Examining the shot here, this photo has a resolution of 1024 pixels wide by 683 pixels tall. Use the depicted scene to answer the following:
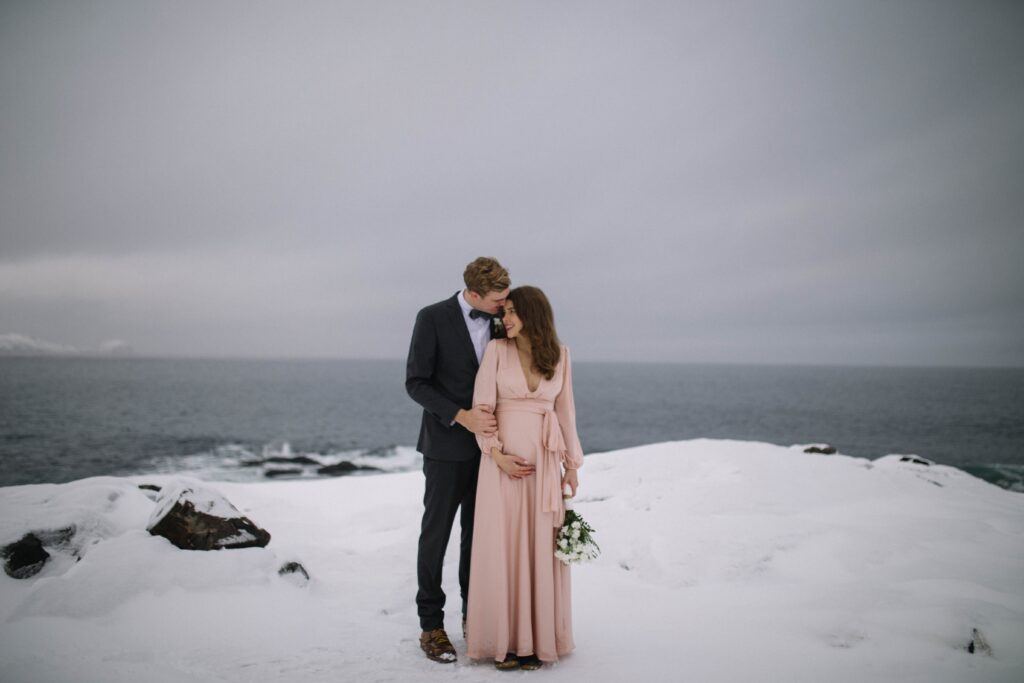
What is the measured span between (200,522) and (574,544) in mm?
3592

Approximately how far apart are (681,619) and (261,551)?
371 cm

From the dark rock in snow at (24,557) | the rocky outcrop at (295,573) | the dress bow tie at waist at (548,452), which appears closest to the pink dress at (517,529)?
the dress bow tie at waist at (548,452)

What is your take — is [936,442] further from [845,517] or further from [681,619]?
[681,619]

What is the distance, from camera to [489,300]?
3.79 m

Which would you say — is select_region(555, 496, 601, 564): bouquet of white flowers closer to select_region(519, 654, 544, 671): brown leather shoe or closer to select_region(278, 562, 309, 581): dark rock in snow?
select_region(519, 654, 544, 671): brown leather shoe

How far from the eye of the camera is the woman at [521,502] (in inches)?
144

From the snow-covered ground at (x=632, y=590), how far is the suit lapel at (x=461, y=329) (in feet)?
6.71

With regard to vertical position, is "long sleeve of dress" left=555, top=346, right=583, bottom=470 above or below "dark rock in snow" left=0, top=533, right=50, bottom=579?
above

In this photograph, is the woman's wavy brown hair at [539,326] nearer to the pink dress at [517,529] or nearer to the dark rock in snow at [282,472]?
the pink dress at [517,529]

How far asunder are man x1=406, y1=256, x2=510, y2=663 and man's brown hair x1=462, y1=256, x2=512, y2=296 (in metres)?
0.05

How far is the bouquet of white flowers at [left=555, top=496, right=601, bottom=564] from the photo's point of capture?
145 inches

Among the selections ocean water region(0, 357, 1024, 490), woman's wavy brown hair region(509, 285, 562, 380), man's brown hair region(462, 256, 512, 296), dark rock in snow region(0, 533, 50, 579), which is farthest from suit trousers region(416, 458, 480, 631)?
ocean water region(0, 357, 1024, 490)

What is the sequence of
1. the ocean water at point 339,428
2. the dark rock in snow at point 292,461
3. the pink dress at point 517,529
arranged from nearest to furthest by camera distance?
the pink dress at point 517,529
the dark rock in snow at point 292,461
the ocean water at point 339,428

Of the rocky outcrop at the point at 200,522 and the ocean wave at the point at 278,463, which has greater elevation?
the rocky outcrop at the point at 200,522
